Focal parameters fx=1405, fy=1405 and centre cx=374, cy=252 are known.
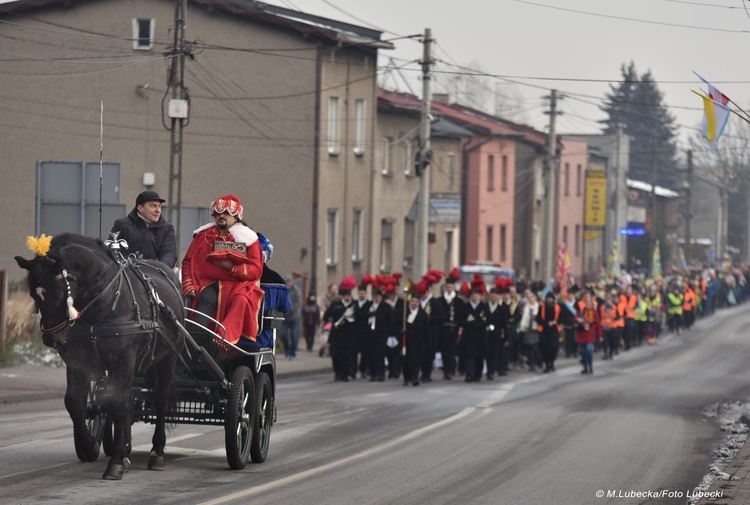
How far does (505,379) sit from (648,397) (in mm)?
5164

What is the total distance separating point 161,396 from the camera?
11.5 metres

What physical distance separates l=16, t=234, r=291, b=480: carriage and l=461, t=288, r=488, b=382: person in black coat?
15005 millimetres

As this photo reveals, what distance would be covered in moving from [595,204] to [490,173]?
37.5ft

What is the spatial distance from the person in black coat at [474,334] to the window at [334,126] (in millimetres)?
13957

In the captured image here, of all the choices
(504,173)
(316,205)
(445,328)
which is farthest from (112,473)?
(504,173)

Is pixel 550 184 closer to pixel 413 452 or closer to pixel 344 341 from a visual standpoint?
pixel 344 341

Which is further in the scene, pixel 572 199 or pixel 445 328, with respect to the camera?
pixel 572 199

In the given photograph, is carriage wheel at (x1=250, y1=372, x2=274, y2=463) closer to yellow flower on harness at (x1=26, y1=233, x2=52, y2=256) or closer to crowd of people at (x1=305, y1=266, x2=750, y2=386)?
yellow flower on harness at (x1=26, y1=233, x2=52, y2=256)

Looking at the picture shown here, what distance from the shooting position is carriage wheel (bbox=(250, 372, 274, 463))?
1224 centimetres

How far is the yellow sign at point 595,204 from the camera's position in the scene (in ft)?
230

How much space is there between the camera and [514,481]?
39.3 feet

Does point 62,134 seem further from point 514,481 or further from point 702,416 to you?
point 514,481

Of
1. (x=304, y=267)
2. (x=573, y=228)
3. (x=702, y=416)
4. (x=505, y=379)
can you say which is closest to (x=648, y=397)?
(x=702, y=416)

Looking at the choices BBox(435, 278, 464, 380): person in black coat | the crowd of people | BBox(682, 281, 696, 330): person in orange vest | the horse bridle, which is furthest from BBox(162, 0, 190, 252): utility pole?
BBox(682, 281, 696, 330): person in orange vest
